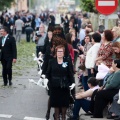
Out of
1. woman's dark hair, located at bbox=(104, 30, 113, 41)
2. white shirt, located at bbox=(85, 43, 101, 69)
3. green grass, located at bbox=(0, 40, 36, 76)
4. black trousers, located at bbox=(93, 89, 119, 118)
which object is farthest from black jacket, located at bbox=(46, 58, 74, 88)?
green grass, located at bbox=(0, 40, 36, 76)

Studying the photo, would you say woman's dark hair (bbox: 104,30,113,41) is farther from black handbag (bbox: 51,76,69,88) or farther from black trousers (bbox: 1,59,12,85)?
black trousers (bbox: 1,59,12,85)

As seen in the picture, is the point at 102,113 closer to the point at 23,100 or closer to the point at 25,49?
the point at 23,100

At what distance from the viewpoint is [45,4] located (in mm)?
190500

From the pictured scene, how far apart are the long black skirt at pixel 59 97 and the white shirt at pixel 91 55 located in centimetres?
331

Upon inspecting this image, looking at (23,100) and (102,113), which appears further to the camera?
(23,100)

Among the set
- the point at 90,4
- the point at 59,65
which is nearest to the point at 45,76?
the point at 59,65

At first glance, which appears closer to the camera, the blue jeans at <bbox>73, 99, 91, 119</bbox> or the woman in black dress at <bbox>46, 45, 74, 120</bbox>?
the woman in black dress at <bbox>46, 45, 74, 120</bbox>

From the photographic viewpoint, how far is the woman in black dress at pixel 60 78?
480 inches

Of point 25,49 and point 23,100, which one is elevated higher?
point 23,100

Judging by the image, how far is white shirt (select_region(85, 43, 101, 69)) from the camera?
15469 millimetres

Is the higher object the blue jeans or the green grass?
the blue jeans

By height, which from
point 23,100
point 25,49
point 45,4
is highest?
point 23,100

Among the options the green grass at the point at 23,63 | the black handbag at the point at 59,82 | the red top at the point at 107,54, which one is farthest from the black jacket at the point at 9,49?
the black handbag at the point at 59,82

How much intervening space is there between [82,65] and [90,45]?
598 millimetres
